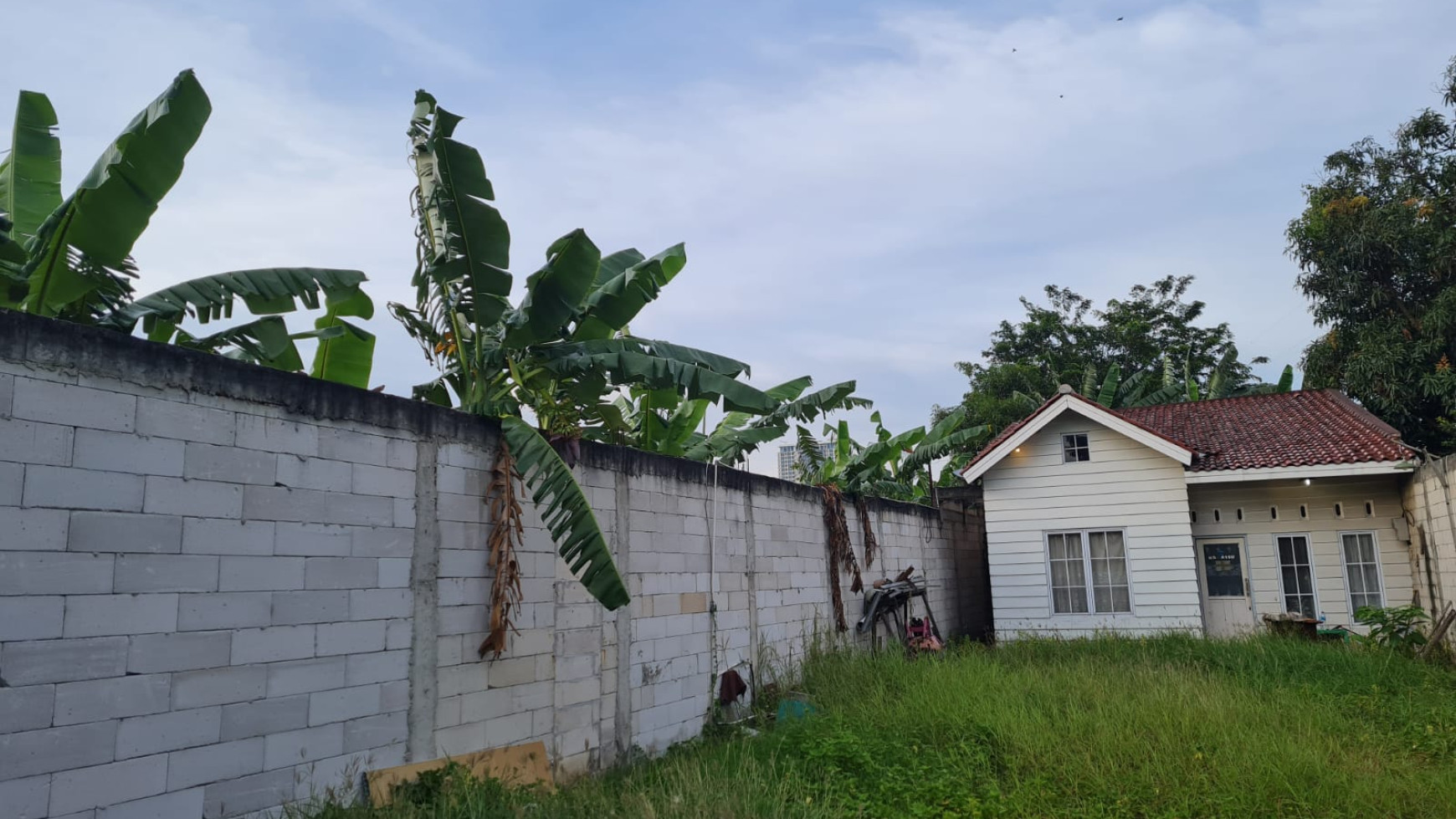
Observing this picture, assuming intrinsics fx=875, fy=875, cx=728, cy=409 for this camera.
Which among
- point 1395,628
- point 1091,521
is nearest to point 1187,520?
point 1091,521

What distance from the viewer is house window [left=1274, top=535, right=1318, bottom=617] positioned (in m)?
11.9

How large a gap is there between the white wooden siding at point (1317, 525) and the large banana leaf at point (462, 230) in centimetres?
1101

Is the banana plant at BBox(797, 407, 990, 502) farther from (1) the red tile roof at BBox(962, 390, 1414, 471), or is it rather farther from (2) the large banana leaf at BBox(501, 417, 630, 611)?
(2) the large banana leaf at BBox(501, 417, 630, 611)

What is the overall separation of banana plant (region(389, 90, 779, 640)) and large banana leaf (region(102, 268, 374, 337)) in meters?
0.67

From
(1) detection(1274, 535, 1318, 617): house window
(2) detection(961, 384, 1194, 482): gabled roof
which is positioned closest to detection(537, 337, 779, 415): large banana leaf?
(2) detection(961, 384, 1194, 482): gabled roof

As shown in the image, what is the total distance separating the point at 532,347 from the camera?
6.07 metres

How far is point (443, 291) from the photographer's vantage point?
5.95 metres

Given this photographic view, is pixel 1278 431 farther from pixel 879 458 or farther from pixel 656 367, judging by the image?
pixel 656 367

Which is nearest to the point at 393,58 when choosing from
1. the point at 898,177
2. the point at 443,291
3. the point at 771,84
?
the point at 443,291

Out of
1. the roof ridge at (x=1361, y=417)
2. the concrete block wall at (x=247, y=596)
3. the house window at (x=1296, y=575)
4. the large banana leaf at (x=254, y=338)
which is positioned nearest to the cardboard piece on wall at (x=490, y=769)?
the concrete block wall at (x=247, y=596)

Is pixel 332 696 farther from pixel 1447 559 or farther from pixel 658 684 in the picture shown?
pixel 1447 559

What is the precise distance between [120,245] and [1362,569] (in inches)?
550

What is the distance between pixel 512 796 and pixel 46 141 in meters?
4.40

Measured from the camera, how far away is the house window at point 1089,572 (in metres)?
12.4
